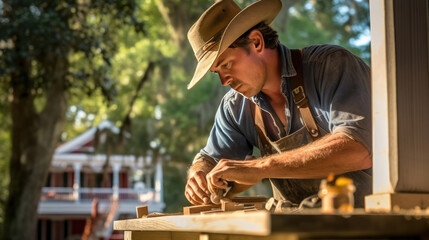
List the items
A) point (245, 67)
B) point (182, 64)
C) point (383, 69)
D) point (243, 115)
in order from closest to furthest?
1. point (383, 69)
2. point (245, 67)
3. point (243, 115)
4. point (182, 64)

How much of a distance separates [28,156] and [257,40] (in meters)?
10.4

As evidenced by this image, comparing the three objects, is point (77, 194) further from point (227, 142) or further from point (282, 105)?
point (282, 105)

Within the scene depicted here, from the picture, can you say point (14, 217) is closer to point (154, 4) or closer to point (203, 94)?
point (203, 94)

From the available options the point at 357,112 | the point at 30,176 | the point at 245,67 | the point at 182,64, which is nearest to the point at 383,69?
the point at 357,112

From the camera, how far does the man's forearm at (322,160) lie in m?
2.16

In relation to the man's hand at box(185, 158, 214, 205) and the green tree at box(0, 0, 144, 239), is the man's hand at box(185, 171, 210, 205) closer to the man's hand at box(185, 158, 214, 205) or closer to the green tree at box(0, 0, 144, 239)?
the man's hand at box(185, 158, 214, 205)

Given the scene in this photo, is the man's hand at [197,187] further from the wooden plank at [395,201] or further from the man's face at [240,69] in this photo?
the wooden plank at [395,201]

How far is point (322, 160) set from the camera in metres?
2.18

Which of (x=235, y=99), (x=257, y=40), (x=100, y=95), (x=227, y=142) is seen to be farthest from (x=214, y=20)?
(x=100, y=95)

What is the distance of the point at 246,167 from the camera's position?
216cm

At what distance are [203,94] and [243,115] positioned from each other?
48.9 ft

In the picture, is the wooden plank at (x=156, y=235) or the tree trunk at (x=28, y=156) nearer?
the wooden plank at (x=156, y=235)

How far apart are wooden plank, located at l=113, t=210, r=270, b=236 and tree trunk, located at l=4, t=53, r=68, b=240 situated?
10586mm

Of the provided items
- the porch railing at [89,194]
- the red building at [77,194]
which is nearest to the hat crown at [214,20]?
the red building at [77,194]
